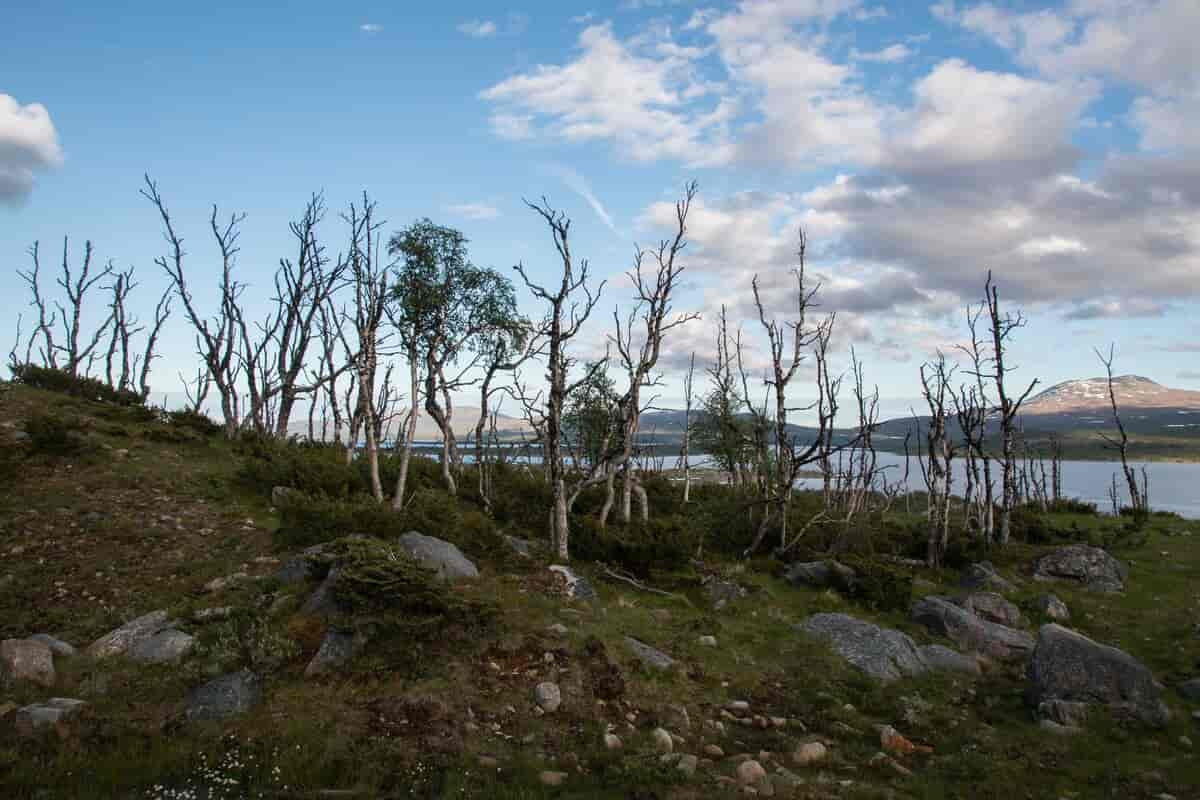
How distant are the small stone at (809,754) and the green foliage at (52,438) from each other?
18027mm

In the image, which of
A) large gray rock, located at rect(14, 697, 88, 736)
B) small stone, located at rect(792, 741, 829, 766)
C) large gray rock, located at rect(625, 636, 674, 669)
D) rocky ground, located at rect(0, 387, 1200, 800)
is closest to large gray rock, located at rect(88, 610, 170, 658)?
rocky ground, located at rect(0, 387, 1200, 800)

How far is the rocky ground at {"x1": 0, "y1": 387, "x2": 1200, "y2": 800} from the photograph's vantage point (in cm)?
688

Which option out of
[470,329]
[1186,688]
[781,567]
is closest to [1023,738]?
[1186,688]

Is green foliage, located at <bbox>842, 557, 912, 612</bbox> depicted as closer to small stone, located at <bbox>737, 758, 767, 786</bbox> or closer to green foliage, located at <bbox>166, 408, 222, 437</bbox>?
small stone, located at <bbox>737, 758, 767, 786</bbox>

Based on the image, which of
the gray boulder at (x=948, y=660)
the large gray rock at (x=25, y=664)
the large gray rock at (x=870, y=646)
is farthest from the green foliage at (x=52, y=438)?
the gray boulder at (x=948, y=660)

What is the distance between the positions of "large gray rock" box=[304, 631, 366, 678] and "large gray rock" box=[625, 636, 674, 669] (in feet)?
12.6

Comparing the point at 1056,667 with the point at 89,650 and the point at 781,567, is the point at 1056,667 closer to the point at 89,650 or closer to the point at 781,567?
the point at 781,567

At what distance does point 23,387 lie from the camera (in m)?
25.0

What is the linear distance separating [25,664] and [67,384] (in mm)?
25048

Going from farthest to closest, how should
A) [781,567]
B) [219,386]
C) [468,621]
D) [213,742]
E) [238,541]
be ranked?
1. [219,386]
2. [781,567]
3. [238,541]
4. [468,621]
5. [213,742]

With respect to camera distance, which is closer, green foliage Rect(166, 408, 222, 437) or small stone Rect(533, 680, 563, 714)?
small stone Rect(533, 680, 563, 714)

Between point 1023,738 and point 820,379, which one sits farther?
point 820,379

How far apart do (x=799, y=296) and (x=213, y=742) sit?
18.1 m

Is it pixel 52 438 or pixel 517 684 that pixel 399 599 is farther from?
pixel 52 438
